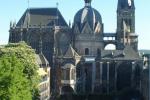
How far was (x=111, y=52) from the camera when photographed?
100125 mm

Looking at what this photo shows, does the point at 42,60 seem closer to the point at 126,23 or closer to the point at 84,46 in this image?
the point at 84,46

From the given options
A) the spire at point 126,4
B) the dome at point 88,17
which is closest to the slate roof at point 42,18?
the dome at point 88,17

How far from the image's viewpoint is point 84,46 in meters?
110

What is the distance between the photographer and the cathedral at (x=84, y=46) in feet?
324

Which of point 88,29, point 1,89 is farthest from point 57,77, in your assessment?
point 1,89

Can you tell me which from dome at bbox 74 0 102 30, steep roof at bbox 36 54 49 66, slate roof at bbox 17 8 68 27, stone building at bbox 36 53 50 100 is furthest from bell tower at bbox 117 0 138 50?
stone building at bbox 36 53 50 100

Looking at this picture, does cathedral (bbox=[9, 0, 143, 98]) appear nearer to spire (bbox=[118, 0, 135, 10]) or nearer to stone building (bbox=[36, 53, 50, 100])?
spire (bbox=[118, 0, 135, 10])

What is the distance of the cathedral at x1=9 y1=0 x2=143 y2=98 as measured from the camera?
98625 millimetres

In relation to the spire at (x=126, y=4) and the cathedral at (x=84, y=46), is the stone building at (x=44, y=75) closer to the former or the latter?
the cathedral at (x=84, y=46)

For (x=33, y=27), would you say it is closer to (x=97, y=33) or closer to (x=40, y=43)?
(x=40, y=43)

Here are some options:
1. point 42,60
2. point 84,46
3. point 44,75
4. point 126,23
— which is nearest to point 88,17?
point 84,46

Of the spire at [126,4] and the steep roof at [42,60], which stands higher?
the spire at [126,4]

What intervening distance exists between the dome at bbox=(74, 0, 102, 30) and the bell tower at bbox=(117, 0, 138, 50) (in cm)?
526

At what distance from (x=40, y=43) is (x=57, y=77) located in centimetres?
1153
